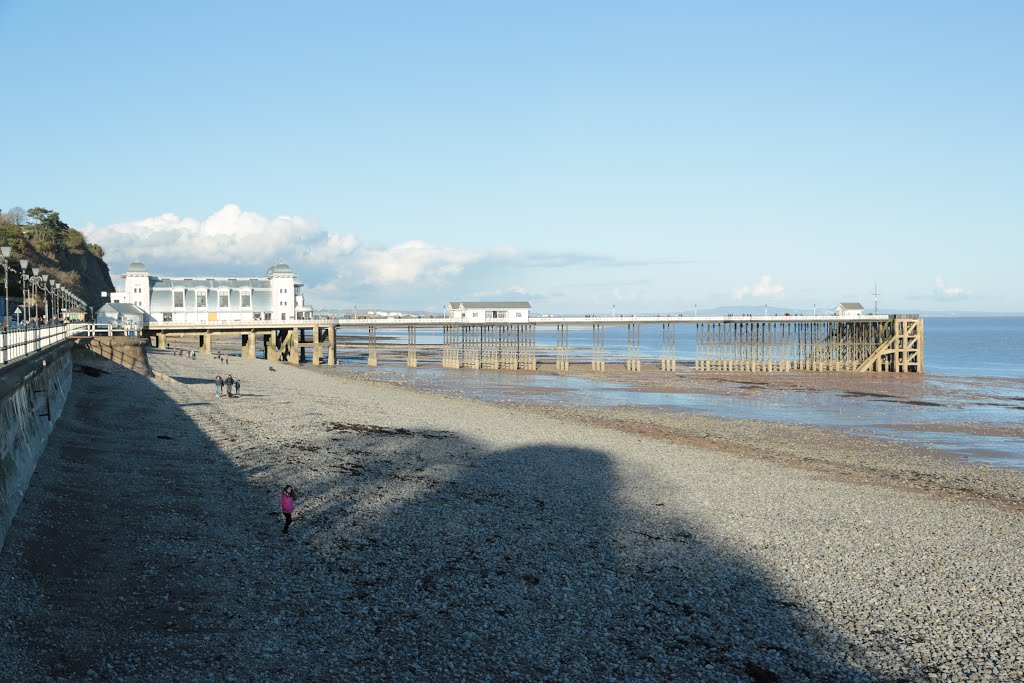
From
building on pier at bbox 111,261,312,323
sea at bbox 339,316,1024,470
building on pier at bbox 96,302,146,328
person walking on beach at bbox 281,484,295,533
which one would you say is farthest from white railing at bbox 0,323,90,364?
building on pier at bbox 111,261,312,323

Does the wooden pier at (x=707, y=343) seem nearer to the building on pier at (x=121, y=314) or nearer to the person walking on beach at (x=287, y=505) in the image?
the building on pier at (x=121, y=314)

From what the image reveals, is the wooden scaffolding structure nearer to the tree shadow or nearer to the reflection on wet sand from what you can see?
the reflection on wet sand

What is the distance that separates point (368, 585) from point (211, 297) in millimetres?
77800

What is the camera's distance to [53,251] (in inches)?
3007

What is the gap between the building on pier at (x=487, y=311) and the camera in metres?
88.6

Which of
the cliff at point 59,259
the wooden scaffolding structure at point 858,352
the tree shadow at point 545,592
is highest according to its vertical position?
the cliff at point 59,259

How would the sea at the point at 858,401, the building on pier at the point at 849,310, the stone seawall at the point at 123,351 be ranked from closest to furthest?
the sea at the point at 858,401, the stone seawall at the point at 123,351, the building on pier at the point at 849,310

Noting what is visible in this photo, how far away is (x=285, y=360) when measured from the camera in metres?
79.4

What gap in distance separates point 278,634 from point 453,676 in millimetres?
2859

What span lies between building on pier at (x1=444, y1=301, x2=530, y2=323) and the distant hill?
41.5m

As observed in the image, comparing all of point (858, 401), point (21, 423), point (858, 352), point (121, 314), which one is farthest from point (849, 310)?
point (21, 423)

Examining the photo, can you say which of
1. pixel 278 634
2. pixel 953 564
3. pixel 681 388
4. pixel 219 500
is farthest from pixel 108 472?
pixel 681 388

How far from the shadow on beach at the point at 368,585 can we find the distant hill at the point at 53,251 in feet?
168

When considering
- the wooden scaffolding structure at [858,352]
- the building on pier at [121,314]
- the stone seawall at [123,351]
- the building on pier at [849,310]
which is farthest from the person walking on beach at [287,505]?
the building on pier at [849,310]
